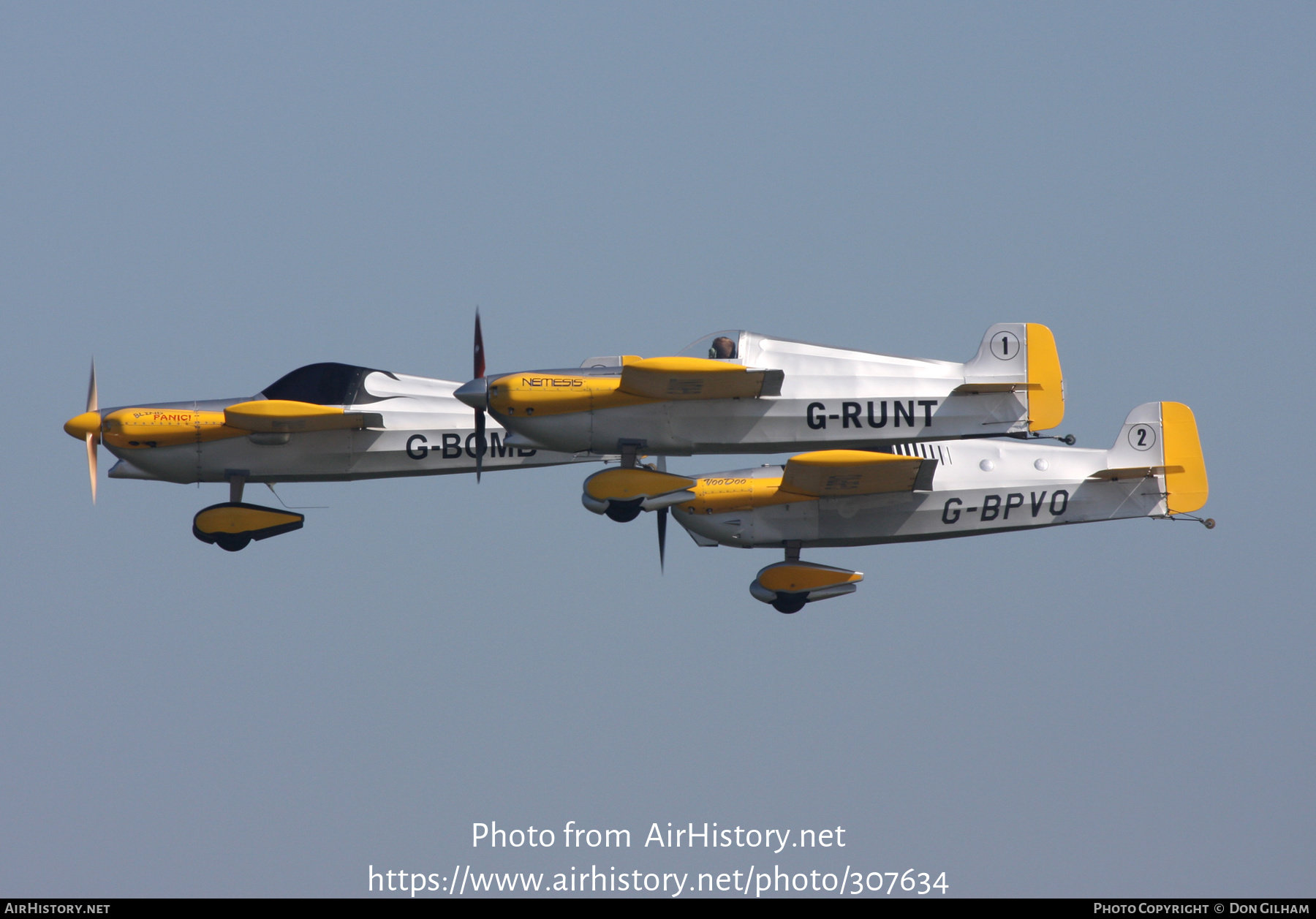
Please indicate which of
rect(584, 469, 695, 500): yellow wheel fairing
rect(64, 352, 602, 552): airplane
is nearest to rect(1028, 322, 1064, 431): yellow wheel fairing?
rect(584, 469, 695, 500): yellow wheel fairing

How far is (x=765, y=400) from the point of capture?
34781 mm

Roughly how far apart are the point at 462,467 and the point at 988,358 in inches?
390

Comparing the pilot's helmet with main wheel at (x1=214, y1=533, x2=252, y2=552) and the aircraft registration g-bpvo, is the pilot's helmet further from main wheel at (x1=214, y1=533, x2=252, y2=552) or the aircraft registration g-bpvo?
main wheel at (x1=214, y1=533, x2=252, y2=552)

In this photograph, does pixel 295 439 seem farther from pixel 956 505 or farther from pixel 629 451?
pixel 956 505

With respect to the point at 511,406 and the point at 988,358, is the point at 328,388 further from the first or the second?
the point at 988,358

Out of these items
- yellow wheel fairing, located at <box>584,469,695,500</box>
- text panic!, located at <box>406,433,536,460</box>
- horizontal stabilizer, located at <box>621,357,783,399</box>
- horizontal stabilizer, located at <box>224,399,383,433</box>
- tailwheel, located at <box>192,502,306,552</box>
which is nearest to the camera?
horizontal stabilizer, located at <box>621,357,783,399</box>

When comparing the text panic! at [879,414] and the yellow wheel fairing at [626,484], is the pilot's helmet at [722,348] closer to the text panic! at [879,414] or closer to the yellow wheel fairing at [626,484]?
the text panic! at [879,414]

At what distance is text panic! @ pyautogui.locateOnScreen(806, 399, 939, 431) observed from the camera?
115 feet

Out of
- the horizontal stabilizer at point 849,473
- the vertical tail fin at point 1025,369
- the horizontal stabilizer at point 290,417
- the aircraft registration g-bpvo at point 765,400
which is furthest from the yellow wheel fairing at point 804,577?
the horizontal stabilizer at point 290,417

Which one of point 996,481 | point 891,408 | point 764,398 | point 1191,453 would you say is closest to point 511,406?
point 764,398

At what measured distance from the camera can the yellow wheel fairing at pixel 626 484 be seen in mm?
34938

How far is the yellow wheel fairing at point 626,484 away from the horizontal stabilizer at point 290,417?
4.76 m

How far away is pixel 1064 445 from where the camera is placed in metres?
38.4

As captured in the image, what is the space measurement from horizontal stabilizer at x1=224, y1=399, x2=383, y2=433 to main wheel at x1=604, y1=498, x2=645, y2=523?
5076 mm
